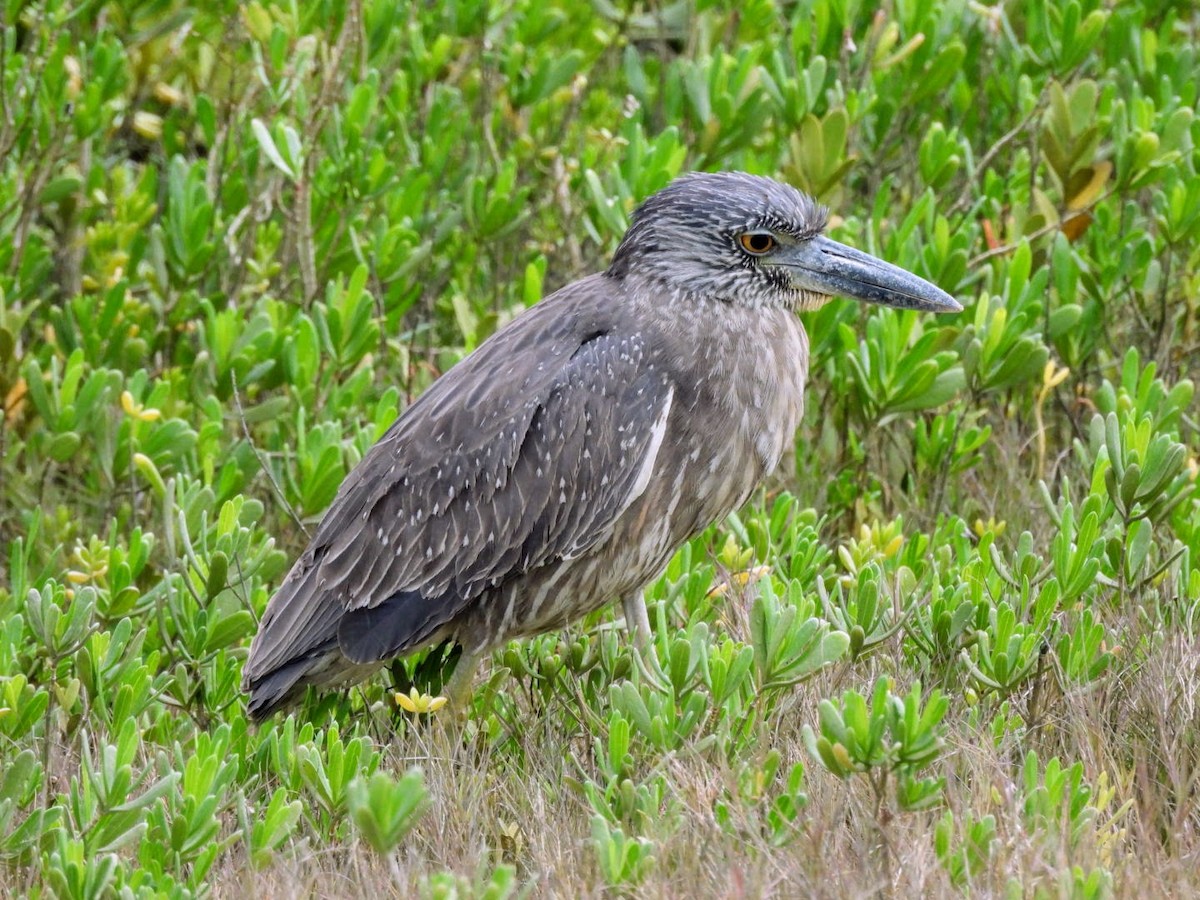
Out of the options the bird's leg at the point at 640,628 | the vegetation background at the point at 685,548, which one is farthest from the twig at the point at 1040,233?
the bird's leg at the point at 640,628

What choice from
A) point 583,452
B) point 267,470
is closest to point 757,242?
point 583,452

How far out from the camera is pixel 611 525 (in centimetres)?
447

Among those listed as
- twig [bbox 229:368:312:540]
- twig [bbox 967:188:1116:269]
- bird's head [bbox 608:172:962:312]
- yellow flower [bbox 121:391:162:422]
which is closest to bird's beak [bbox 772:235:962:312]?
bird's head [bbox 608:172:962:312]

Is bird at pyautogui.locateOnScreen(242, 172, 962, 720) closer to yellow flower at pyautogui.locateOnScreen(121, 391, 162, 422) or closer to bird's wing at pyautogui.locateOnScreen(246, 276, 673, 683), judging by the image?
bird's wing at pyautogui.locateOnScreen(246, 276, 673, 683)

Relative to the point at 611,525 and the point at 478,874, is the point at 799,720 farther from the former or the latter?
the point at 478,874

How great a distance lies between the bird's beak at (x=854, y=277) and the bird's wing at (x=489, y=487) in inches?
20.8

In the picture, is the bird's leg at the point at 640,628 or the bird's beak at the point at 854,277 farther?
the bird's beak at the point at 854,277

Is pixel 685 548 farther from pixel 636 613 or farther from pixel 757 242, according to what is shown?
pixel 757 242

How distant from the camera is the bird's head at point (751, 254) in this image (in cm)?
468

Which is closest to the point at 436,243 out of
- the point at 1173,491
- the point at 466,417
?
the point at 466,417

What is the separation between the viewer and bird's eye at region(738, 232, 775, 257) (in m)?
4.69

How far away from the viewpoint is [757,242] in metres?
4.72

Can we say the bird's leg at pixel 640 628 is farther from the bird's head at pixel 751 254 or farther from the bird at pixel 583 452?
the bird's head at pixel 751 254

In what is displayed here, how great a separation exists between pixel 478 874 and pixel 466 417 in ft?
5.54
